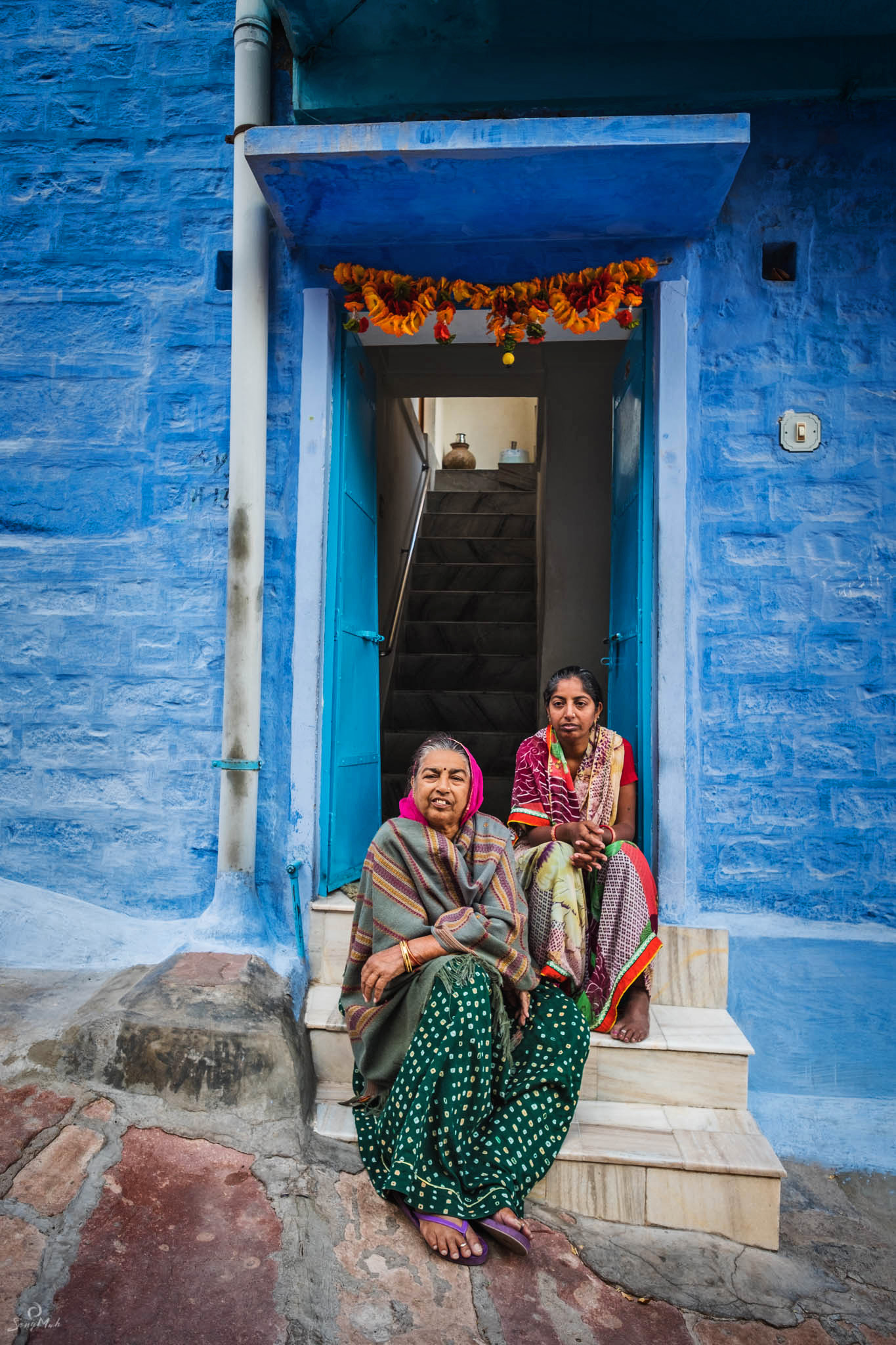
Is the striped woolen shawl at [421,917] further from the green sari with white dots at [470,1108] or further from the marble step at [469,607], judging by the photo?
the marble step at [469,607]

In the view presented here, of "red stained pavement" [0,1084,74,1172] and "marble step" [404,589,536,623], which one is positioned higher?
"marble step" [404,589,536,623]

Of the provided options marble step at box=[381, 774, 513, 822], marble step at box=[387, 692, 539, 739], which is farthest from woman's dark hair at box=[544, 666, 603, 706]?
marble step at box=[387, 692, 539, 739]

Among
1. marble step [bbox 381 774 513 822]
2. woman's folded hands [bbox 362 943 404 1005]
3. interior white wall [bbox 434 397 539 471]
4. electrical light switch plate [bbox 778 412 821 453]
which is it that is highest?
interior white wall [bbox 434 397 539 471]

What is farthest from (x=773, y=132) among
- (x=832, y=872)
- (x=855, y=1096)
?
(x=855, y=1096)

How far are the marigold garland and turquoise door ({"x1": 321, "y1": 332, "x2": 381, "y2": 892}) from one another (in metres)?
0.30

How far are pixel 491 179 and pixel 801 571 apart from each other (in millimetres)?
1820

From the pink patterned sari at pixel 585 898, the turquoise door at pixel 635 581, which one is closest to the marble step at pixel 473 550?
the turquoise door at pixel 635 581

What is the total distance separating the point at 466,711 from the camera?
6.64 metres

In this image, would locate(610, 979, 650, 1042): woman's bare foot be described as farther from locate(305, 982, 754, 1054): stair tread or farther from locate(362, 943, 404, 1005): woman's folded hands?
locate(362, 943, 404, 1005): woman's folded hands

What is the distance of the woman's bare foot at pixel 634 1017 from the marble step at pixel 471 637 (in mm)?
4433

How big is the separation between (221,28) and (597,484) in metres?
3.25

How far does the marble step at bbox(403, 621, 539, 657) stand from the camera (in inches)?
294

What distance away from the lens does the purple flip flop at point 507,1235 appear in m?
2.31

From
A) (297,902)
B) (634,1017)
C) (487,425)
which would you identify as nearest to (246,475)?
(297,902)
